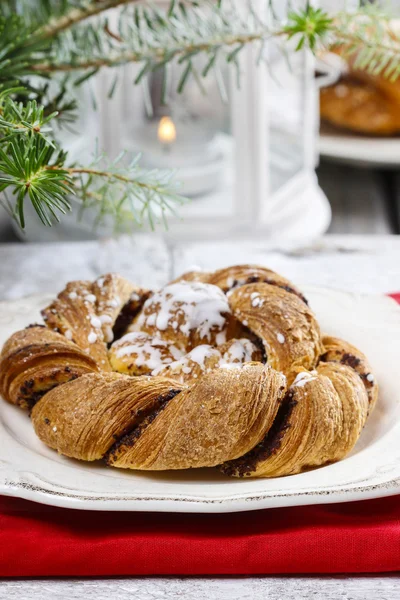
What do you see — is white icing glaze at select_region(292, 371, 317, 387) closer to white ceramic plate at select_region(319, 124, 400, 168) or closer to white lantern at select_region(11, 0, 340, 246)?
white lantern at select_region(11, 0, 340, 246)

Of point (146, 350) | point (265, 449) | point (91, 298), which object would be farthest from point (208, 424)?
point (91, 298)

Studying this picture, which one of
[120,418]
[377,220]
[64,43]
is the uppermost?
[64,43]

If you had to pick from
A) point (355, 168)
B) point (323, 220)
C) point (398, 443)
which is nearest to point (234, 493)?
point (398, 443)

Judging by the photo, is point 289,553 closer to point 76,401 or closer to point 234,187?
point 76,401

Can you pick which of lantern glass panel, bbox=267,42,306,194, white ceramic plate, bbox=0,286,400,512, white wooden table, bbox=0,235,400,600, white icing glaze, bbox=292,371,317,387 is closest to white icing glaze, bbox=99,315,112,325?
white ceramic plate, bbox=0,286,400,512

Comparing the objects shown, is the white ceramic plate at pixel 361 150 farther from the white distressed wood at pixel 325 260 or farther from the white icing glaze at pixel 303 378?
the white icing glaze at pixel 303 378

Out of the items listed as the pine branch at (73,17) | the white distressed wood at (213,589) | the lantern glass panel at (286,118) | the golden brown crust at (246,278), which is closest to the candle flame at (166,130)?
the lantern glass panel at (286,118)

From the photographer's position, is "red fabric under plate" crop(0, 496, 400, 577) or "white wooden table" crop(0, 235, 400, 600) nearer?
"red fabric under plate" crop(0, 496, 400, 577)
